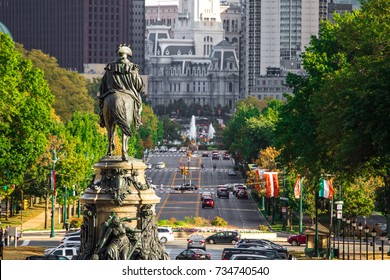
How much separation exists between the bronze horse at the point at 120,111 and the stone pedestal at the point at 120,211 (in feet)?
2.09

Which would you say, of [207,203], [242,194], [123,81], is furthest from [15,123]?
[242,194]

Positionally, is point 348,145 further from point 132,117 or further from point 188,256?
point 132,117

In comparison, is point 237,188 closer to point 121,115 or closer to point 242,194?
point 242,194

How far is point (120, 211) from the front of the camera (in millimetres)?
47438

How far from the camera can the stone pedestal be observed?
46.8 m

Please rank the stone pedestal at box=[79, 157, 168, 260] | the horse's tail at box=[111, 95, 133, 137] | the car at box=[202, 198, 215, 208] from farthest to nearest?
the car at box=[202, 198, 215, 208] < the horse's tail at box=[111, 95, 133, 137] < the stone pedestal at box=[79, 157, 168, 260]

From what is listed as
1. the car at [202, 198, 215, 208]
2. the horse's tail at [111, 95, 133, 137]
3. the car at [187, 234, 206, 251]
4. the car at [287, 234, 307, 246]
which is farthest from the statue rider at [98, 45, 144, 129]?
the car at [202, 198, 215, 208]

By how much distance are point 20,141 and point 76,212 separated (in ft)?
133

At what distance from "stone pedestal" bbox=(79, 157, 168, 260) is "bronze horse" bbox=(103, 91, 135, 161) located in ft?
2.09

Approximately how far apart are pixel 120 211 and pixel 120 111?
315cm

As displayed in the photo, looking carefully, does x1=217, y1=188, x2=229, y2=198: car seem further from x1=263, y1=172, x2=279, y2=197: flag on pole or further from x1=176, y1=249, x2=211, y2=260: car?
x1=176, y1=249, x2=211, y2=260: car

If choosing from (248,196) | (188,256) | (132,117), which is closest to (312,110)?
(188,256)

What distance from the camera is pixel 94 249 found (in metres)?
47.7

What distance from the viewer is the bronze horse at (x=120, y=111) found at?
48188 millimetres
